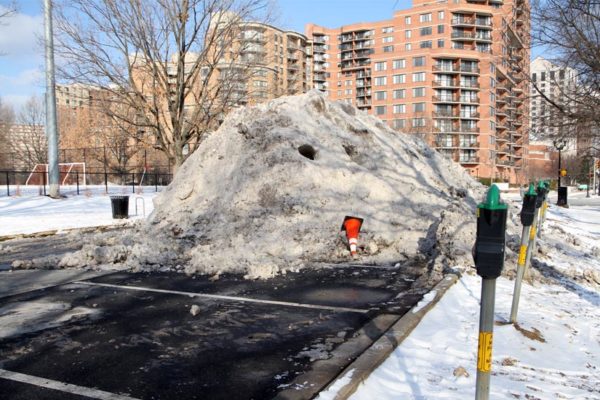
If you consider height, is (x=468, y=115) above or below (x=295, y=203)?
above

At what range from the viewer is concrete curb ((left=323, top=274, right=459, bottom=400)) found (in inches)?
138

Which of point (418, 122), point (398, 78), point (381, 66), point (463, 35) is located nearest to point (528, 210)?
point (418, 122)

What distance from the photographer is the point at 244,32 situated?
72.1 ft

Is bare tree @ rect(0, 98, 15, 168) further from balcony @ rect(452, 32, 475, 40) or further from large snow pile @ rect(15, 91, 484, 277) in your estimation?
balcony @ rect(452, 32, 475, 40)

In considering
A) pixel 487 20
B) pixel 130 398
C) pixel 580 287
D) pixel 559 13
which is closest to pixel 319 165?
pixel 580 287

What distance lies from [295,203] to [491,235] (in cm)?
733

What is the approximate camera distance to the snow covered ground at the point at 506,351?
3.58 meters

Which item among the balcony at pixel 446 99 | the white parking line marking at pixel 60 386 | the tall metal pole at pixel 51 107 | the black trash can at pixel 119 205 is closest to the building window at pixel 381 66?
the balcony at pixel 446 99

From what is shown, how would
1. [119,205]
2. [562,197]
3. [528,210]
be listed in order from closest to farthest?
1. [528,210]
2. [119,205]
3. [562,197]

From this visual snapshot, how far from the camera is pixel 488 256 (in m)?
2.43

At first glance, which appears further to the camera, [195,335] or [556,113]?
[556,113]

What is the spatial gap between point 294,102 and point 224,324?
300 inches

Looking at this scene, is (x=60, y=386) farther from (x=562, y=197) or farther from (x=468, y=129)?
(x=468, y=129)

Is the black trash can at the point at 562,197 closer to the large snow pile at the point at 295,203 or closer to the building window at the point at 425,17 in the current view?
the large snow pile at the point at 295,203
